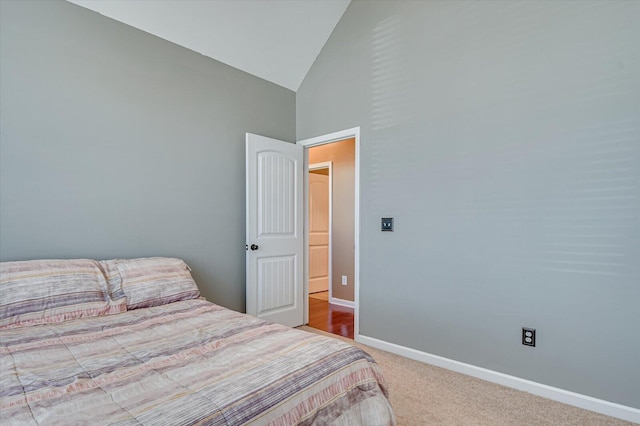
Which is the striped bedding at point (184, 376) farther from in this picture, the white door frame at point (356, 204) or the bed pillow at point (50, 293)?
the white door frame at point (356, 204)

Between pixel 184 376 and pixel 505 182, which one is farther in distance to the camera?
pixel 505 182

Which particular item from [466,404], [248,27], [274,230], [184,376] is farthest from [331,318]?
[248,27]

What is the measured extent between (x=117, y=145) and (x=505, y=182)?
287 cm

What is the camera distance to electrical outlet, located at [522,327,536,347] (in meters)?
2.19

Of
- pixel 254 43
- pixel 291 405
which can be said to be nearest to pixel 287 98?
pixel 254 43

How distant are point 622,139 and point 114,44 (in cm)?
348

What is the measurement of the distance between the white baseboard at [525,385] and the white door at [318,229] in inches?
104

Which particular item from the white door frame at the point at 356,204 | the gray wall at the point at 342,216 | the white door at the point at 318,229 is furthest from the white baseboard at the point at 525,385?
the white door at the point at 318,229

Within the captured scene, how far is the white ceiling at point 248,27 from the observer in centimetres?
256

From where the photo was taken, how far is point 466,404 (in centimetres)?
205

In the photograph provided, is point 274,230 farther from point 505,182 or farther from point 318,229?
point 318,229

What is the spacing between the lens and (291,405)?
1069 millimetres

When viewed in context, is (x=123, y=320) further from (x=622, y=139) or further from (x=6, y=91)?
(x=622, y=139)

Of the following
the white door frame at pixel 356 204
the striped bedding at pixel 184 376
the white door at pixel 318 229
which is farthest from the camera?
the white door at pixel 318 229
